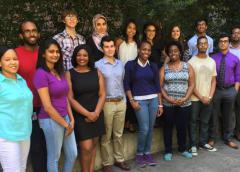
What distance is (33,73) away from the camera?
4262mm

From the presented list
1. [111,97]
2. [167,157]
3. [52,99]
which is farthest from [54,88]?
[167,157]

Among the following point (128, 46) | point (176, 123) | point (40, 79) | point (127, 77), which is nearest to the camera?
point (40, 79)

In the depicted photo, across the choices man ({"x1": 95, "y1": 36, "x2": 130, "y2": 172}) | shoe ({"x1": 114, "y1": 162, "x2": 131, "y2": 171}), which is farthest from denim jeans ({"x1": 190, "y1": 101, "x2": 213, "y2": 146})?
man ({"x1": 95, "y1": 36, "x2": 130, "y2": 172})

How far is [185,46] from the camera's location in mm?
6887

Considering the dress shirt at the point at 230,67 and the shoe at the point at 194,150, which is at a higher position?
the dress shirt at the point at 230,67

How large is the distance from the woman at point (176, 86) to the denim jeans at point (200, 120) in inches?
8.5

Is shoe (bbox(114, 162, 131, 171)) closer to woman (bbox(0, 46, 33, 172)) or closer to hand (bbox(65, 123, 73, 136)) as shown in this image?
hand (bbox(65, 123, 73, 136))

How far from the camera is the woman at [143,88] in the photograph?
5.30 meters

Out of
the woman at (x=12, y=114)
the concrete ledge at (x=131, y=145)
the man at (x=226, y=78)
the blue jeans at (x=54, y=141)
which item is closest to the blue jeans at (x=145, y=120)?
the concrete ledge at (x=131, y=145)

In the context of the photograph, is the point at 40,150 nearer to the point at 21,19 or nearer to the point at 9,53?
the point at 9,53

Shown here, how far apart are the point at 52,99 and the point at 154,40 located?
2.46 m

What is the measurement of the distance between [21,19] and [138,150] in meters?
2.79

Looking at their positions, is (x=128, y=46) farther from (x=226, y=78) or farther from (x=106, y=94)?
(x=226, y=78)

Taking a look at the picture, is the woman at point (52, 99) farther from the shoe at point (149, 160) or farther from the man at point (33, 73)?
the shoe at point (149, 160)
